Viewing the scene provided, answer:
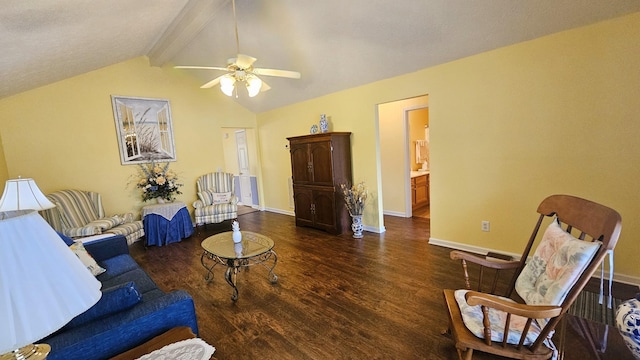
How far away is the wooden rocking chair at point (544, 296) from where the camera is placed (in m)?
1.28

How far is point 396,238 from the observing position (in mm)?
4008

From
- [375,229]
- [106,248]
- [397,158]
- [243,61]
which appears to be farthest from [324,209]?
[106,248]

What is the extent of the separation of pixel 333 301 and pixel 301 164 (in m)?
2.69

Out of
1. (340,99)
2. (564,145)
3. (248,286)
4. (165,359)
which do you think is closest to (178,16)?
(340,99)

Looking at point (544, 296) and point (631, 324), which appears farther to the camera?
point (544, 296)

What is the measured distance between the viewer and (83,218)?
12.5 ft

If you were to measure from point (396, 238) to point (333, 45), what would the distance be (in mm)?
2894

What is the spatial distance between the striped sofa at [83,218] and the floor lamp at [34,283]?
351cm

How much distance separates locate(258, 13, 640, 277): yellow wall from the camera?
7.75 feet

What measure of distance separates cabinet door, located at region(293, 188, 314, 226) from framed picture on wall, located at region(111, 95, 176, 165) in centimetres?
260

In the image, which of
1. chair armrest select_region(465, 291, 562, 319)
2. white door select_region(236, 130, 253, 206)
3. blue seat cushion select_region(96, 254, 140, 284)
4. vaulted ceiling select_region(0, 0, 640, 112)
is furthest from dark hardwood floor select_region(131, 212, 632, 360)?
white door select_region(236, 130, 253, 206)

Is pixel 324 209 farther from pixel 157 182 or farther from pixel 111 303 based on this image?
pixel 111 303

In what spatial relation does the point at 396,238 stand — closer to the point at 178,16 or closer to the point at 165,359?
the point at 165,359

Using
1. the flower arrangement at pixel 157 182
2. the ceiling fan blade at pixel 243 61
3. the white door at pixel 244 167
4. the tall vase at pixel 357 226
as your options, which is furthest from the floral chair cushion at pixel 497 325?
the white door at pixel 244 167
